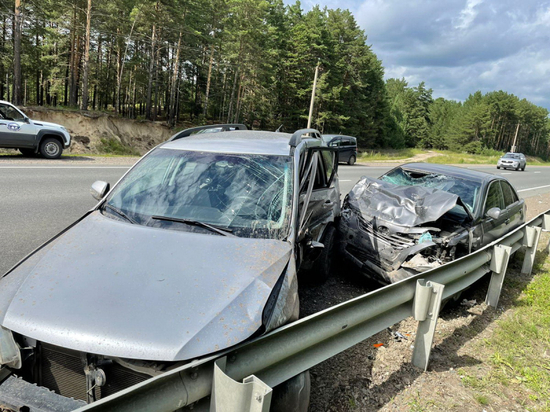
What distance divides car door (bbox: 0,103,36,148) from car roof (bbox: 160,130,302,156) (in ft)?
40.4

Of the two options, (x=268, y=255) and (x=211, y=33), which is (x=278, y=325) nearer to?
(x=268, y=255)

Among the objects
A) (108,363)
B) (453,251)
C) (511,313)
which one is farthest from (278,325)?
(511,313)

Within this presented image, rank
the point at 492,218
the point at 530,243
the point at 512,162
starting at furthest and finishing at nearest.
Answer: the point at 512,162, the point at 492,218, the point at 530,243

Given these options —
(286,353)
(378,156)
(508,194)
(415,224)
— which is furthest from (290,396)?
(378,156)

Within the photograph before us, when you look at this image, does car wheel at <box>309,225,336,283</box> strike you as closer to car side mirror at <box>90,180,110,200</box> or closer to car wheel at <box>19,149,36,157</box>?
car side mirror at <box>90,180,110,200</box>

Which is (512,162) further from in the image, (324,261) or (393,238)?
(324,261)

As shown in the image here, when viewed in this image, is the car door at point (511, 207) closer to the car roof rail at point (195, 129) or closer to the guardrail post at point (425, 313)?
the guardrail post at point (425, 313)

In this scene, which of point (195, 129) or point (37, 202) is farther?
point (37, 202)

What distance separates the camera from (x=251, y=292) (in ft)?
7.27

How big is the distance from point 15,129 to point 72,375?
14.3 m

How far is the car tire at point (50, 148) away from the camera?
46.0 feet

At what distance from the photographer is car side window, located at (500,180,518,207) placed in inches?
256

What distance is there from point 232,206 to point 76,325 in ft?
5.06

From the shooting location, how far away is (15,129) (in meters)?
13.3
